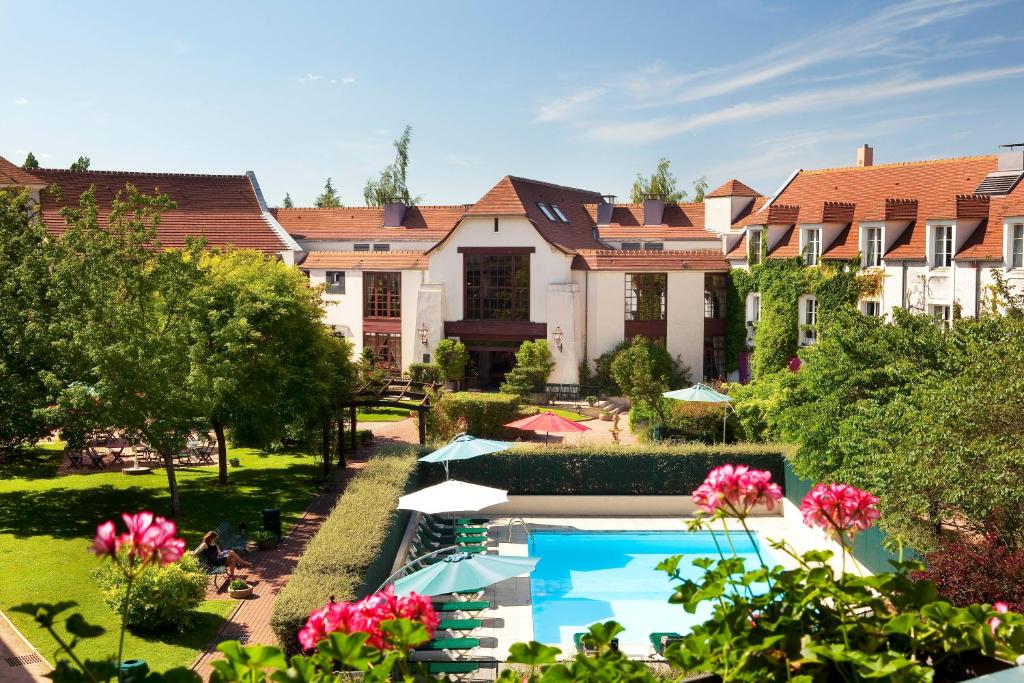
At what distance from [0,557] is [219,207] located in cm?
3213

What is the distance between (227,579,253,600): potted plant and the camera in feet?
58.0

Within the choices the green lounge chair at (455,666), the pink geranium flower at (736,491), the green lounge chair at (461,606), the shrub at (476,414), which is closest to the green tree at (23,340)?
the green lounge chair at (461,606)

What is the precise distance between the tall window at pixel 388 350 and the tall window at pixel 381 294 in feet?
3.78

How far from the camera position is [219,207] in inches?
1902

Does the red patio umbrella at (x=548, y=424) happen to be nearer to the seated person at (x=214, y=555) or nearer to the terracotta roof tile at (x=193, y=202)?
the seated person at (x=214, y=555)

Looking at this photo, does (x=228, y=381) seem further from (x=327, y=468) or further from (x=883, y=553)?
(x=883, y=553)

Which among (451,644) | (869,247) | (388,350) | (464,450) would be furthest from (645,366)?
(451,644)

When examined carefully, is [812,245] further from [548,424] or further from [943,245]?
[548,424]

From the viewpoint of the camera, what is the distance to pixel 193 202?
4816 cm

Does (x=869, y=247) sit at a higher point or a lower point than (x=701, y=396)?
higher

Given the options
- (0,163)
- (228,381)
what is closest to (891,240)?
(228,381)

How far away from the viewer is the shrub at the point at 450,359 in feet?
143

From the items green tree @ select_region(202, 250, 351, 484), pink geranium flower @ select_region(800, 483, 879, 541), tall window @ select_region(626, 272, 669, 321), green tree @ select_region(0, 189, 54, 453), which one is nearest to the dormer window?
tall window @ select_region(626, 272, 669, 321)

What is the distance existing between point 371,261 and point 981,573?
36.9m
